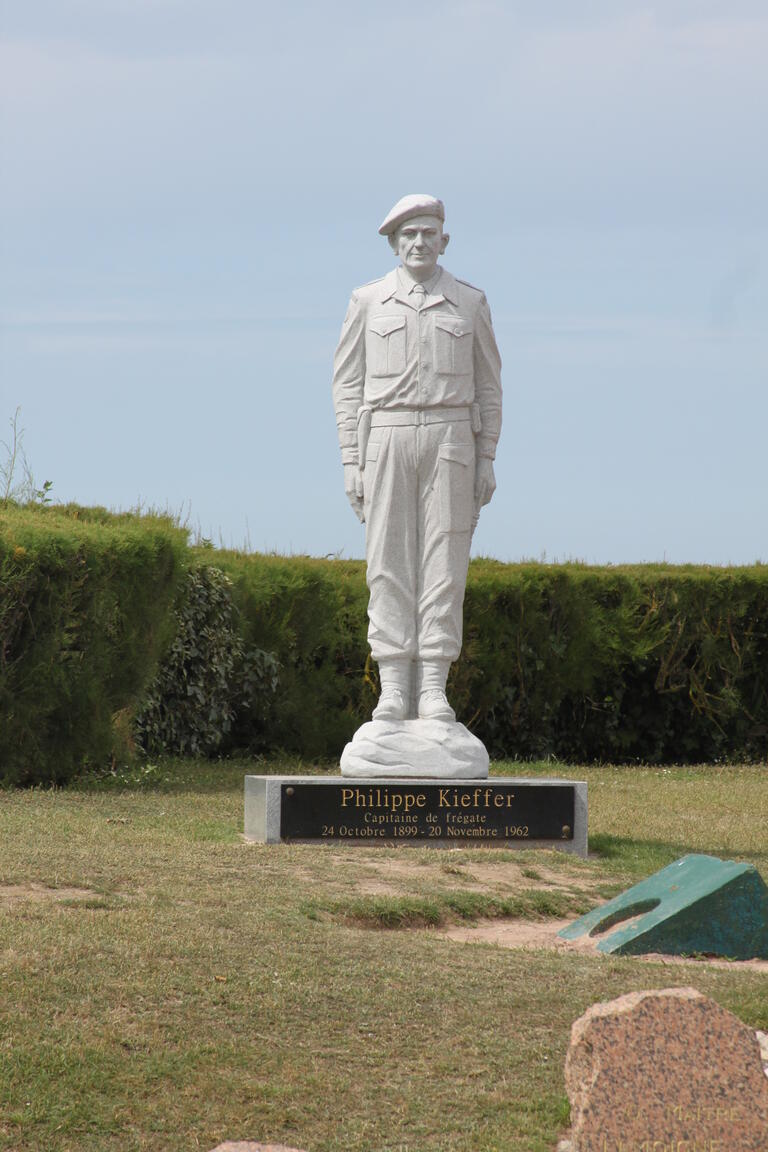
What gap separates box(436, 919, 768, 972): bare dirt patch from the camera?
605 centimetres

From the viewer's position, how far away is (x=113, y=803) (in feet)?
32.3

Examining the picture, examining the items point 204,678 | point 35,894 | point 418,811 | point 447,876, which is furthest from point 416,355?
point 204,678

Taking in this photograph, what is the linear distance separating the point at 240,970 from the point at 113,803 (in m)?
4.72

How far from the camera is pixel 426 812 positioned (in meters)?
8.52

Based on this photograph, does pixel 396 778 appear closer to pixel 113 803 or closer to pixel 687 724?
pixel 113 803

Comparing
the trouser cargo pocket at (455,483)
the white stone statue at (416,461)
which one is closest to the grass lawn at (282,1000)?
the white stone statue at (416,461)

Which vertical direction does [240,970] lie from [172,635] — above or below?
below

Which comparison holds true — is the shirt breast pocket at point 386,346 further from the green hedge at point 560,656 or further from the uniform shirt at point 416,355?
the green hedge at point 560,656

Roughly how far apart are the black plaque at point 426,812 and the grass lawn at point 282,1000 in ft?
2.22

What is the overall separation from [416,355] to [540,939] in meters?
3.70

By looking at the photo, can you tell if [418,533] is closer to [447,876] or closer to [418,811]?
[418,811]

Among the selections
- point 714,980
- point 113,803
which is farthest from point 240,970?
point 113,803

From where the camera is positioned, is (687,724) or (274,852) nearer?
(274,852)

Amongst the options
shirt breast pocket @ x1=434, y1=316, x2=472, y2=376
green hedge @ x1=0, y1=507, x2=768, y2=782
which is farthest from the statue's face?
green hedge @ x1=0, y1=507, x2=768, y2=782
